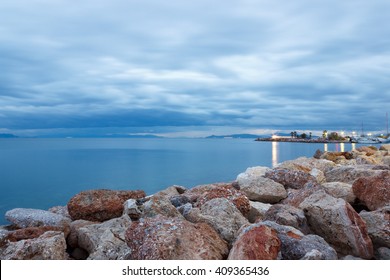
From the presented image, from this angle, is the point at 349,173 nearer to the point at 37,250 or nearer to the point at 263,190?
the point at 263,190

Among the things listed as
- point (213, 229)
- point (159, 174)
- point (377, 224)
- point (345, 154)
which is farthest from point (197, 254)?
point (159, 174)

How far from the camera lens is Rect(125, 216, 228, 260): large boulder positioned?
3815 mm

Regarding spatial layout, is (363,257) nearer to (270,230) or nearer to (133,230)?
(270,230)

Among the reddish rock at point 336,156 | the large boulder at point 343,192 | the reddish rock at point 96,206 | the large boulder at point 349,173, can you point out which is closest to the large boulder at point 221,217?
the reddish rock at point 96,206

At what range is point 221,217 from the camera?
16.0 ft

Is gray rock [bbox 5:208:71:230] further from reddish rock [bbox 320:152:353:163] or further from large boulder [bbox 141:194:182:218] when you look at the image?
reddish rock [bbox 320:152:353:163]

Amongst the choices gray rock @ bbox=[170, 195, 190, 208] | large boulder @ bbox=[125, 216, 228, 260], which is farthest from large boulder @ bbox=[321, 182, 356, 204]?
large boulder @ bbox=[125, 216, 228, 260]

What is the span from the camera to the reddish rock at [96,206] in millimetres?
6223

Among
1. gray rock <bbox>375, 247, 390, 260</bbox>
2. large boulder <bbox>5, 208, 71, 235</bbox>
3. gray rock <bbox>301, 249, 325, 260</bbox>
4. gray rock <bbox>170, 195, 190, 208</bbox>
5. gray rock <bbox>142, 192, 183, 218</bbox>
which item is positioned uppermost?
gray rock <bbox>142, 192, 183, 218</bbox>

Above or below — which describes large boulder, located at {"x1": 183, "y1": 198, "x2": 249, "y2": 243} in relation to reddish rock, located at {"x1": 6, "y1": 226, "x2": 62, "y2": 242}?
above

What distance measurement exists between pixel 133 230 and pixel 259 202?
290 centimetres

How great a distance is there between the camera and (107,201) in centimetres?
629

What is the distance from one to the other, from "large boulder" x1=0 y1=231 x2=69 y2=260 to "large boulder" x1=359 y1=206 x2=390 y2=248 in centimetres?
377

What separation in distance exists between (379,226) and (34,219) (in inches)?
195
